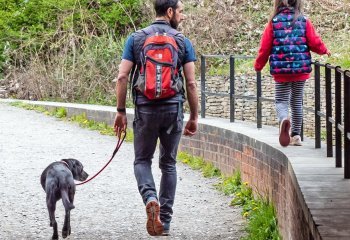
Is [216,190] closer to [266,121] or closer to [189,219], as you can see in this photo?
[189,219]

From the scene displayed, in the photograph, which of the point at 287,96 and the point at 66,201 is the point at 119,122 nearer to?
the point at 66,201

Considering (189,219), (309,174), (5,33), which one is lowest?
(189,219)

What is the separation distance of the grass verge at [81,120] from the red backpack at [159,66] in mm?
9067

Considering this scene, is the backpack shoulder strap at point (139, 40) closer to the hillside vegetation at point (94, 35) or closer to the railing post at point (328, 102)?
the railing post at point (328, 102)

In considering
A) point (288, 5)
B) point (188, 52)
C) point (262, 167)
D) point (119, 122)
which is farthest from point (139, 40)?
point (262, 167)

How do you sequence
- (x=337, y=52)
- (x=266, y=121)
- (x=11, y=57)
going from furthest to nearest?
(x=11, y=57)
(x=337, y=52)
(x=266, y=121)

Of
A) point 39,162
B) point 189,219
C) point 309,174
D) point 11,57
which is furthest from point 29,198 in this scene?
point 11,57

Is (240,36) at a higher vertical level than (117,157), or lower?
higher

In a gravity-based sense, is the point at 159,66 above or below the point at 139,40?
below

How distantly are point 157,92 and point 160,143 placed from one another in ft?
2.07

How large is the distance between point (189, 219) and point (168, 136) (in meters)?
2.13

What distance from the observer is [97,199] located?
456 inches

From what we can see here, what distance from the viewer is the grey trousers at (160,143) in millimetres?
8234

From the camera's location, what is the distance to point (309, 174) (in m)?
8.14
